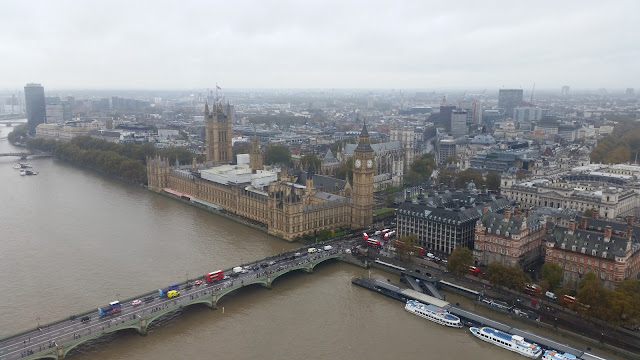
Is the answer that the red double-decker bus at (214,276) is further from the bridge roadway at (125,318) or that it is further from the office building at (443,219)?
the office building at (443,219)

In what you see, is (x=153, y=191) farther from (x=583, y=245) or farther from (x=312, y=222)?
(x=583, y=245)

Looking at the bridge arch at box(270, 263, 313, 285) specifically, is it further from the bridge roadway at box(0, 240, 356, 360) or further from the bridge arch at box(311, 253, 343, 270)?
the bridge arch at box(311, 253, 343, 270)

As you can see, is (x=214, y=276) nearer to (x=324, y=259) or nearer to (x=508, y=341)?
(x=324, y=259)

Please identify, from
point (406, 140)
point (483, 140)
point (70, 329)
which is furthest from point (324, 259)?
point (483, 140)

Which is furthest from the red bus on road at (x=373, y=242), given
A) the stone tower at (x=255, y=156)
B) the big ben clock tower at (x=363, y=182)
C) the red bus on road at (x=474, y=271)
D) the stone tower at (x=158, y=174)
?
the stone tower at (x=158, y=174)

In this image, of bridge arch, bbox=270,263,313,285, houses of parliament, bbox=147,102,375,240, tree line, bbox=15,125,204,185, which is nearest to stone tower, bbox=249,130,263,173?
houses of parliament, bbox=147,102,375,240

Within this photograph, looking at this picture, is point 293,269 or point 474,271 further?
point 293,269
